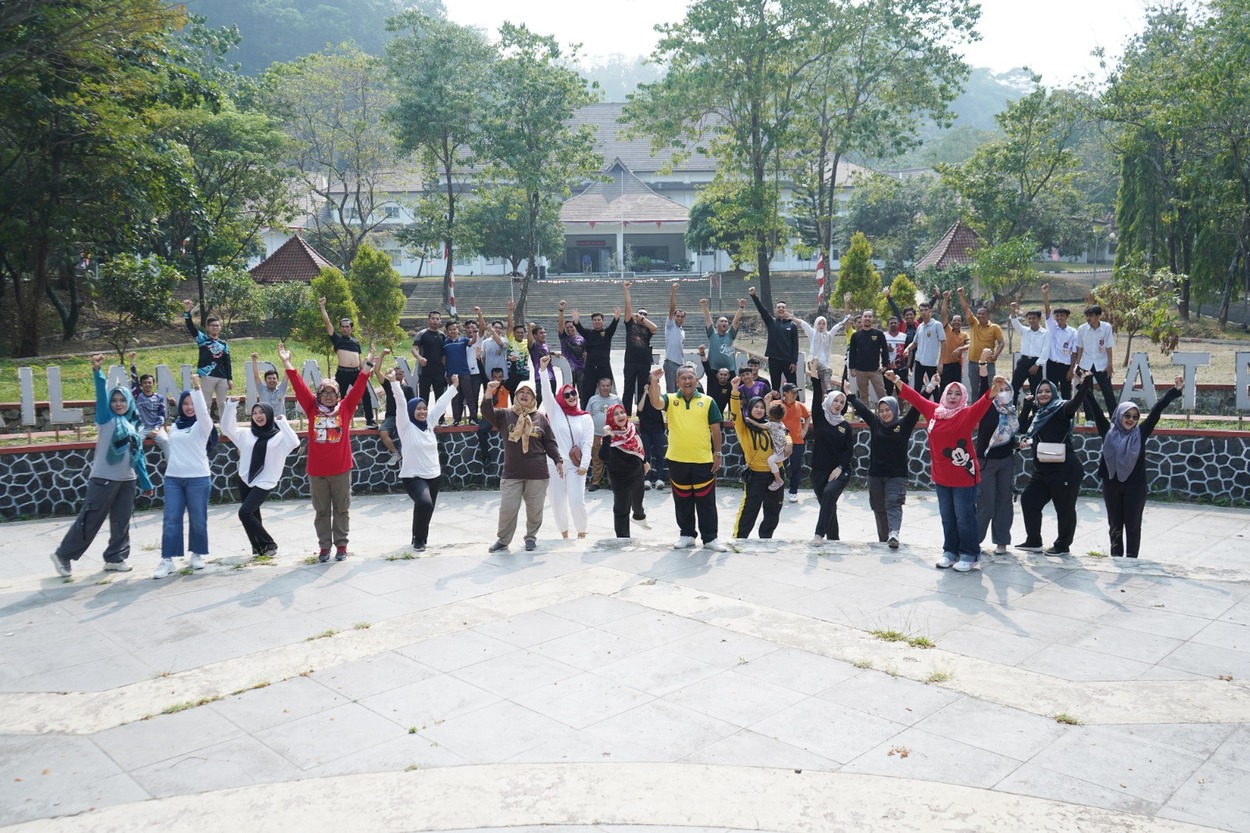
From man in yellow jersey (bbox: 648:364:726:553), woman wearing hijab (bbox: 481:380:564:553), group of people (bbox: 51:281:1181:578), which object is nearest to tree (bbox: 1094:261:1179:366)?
group of people (bbox: 51:281:1181:578)

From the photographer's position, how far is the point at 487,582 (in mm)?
8758

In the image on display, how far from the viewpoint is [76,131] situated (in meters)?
21.3

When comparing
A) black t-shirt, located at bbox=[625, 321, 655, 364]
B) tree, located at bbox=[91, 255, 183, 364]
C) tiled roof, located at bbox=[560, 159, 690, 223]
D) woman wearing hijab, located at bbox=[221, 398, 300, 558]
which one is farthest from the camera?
tiled roof, located at bbox=[560, 159, 690, 223]

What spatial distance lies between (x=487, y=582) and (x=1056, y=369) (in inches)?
355

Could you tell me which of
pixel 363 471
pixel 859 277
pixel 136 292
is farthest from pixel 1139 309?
pixel 136 292

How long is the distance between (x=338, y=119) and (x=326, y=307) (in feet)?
92.0

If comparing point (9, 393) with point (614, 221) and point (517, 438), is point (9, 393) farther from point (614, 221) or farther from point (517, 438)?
point (614, 221)

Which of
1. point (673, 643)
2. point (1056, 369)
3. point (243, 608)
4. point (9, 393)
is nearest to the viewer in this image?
point (673, 643)

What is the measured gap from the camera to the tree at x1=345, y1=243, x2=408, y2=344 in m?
22.5

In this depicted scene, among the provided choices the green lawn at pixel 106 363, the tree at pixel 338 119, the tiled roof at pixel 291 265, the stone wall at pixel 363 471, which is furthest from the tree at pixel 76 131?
the tree at pixel 338 119

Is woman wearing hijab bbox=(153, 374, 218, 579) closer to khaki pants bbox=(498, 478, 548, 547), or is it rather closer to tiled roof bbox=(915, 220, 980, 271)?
khaki pants bbox=(498, 478, 548, 547)

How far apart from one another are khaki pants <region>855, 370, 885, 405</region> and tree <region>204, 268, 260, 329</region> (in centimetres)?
2217

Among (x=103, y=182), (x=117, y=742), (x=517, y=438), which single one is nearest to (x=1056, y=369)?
(x=517, y=438)

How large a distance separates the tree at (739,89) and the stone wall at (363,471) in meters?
20.5
